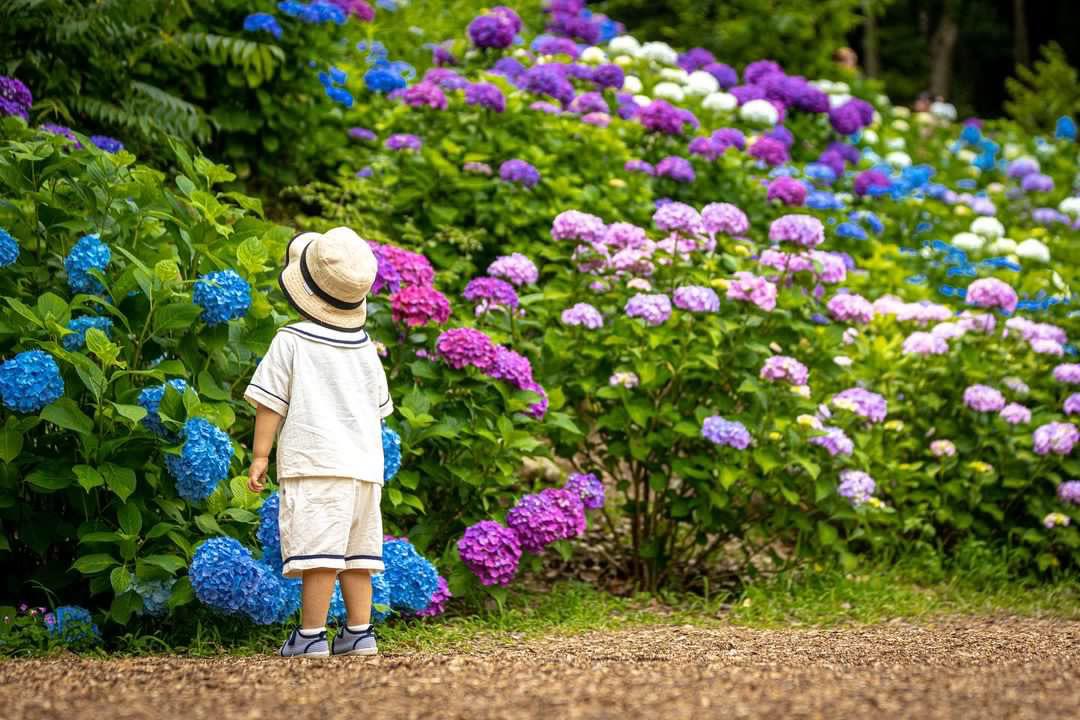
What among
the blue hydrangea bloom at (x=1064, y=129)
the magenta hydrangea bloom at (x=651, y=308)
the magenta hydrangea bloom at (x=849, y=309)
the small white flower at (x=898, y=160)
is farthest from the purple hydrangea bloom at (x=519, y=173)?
the blue hydrangea bloom at (x=1064, y=129)

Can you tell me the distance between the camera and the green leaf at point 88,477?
341 centimetres

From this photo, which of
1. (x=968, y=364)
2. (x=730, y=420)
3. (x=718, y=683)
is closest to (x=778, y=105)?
(x=968, y=364)

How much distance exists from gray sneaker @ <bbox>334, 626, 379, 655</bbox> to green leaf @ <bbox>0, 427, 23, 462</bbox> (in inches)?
41.1

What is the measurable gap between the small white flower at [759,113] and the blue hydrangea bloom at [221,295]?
5454 millimetres

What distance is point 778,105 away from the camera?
29.8 feet

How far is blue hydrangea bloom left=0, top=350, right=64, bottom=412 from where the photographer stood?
3375mm

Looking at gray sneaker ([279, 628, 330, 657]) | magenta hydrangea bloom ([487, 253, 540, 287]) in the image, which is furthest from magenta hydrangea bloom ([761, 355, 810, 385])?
gray sneaker ([279, 628, 330, 657])

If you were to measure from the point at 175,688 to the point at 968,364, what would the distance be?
13.7 feet

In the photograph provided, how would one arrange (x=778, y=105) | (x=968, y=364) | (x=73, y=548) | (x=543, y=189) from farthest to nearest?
(x=778, y=105), (x=543, y=189), (x=968, y=364), (x=73, y=548)

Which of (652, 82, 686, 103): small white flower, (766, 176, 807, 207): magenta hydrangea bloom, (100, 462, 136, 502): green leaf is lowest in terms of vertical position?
(100, 462, 136, 502): green leaf

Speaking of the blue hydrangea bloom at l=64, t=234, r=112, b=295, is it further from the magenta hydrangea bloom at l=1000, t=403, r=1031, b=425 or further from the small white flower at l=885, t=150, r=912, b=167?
the small white flower at l=885, t=150, r=912, b=167

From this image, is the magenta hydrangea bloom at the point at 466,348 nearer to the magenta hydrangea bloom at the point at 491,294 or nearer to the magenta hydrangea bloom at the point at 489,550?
the magenta hydrangea bloom at the point at 491,294

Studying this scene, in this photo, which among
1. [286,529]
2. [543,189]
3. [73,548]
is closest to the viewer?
[286,529]

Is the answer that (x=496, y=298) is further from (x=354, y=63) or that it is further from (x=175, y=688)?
(x=354, y=63)
